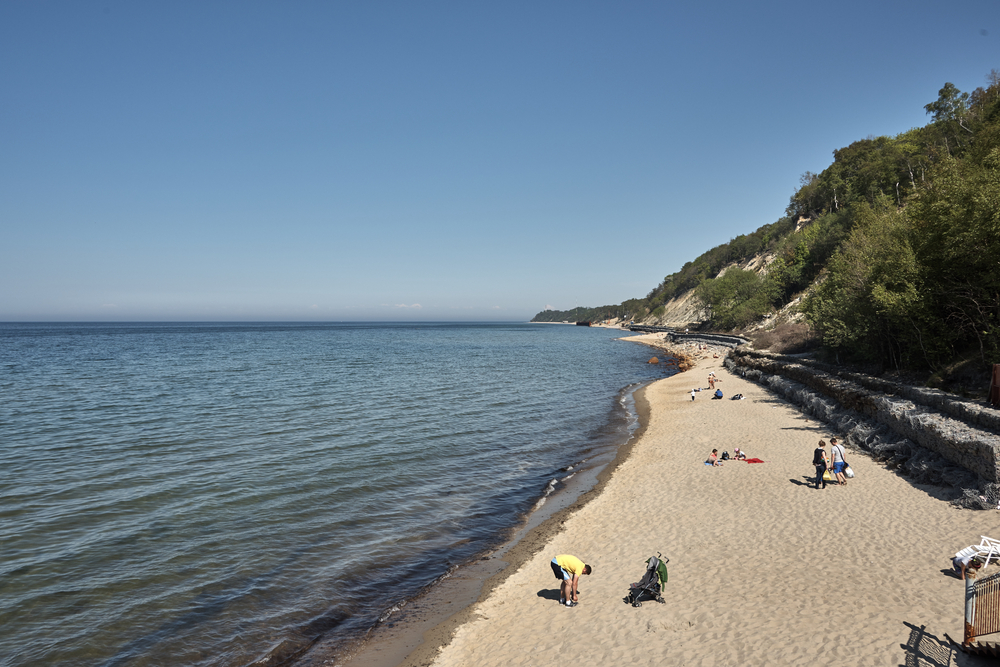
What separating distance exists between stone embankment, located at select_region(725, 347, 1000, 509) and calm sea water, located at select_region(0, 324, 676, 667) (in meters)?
9.94

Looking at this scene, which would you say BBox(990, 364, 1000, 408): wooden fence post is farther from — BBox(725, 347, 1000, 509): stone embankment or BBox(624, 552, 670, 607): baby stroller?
BBox(624, 552, 670, 607): baby stroller

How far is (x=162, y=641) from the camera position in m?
9.09

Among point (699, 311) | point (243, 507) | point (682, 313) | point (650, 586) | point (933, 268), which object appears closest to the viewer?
point (650, 586)

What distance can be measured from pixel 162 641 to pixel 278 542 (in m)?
3.74

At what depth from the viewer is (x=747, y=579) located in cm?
988

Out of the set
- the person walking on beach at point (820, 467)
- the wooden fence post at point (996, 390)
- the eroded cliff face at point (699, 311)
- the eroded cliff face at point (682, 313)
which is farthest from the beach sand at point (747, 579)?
the eroded cliff face at point (682, 313)

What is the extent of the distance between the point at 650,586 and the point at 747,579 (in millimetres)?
2161

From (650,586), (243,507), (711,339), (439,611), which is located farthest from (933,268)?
(711,339)

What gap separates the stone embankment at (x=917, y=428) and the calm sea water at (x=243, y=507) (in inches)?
391

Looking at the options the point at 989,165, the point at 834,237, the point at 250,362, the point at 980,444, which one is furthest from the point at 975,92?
the point at 250,362

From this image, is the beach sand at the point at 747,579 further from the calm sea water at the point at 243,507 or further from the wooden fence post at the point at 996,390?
the wooden fence post at the point at 996,390

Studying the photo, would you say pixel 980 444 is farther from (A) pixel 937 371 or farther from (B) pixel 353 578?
(B) pixel 353 578

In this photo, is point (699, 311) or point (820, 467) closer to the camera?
point (820, 467)

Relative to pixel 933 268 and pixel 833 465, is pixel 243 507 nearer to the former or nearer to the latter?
pixel 833 465
